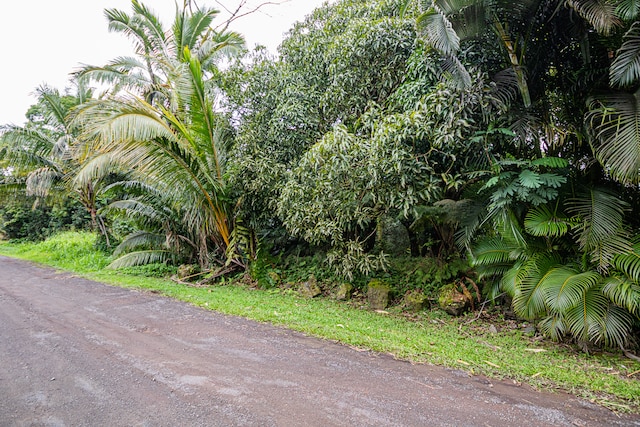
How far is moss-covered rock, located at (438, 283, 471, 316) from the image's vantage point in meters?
5.81

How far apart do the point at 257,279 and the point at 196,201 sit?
2376mm

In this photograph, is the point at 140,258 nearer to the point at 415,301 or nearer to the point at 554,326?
the point at 415,301

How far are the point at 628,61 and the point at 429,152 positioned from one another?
7.61ft

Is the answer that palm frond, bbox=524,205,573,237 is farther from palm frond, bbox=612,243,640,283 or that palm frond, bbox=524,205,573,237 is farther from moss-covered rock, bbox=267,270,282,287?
moss-covered rock, bbox=267,270,282,287

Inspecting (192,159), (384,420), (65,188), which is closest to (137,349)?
(384,420)

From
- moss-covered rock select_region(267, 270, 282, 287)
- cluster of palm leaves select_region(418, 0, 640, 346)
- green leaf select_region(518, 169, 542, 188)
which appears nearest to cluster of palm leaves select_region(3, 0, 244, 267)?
moss-covered rock select_region(267, 270, 282, 287)

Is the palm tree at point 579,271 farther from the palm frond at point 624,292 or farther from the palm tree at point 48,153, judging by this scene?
the palm tree at point 48,153

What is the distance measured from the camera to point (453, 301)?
5.88 m

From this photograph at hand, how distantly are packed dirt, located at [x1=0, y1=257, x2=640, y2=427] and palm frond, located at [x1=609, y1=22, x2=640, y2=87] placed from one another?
349 cm

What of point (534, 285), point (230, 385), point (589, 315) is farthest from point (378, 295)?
point (230, 385)

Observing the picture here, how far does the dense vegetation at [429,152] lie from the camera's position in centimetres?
414

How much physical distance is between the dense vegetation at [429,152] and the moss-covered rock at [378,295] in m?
0.34

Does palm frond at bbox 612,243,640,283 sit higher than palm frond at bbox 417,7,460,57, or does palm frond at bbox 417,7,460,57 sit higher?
palm frond at bbox 417,7,460,57

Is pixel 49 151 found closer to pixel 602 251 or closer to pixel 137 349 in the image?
pixel 137 349
